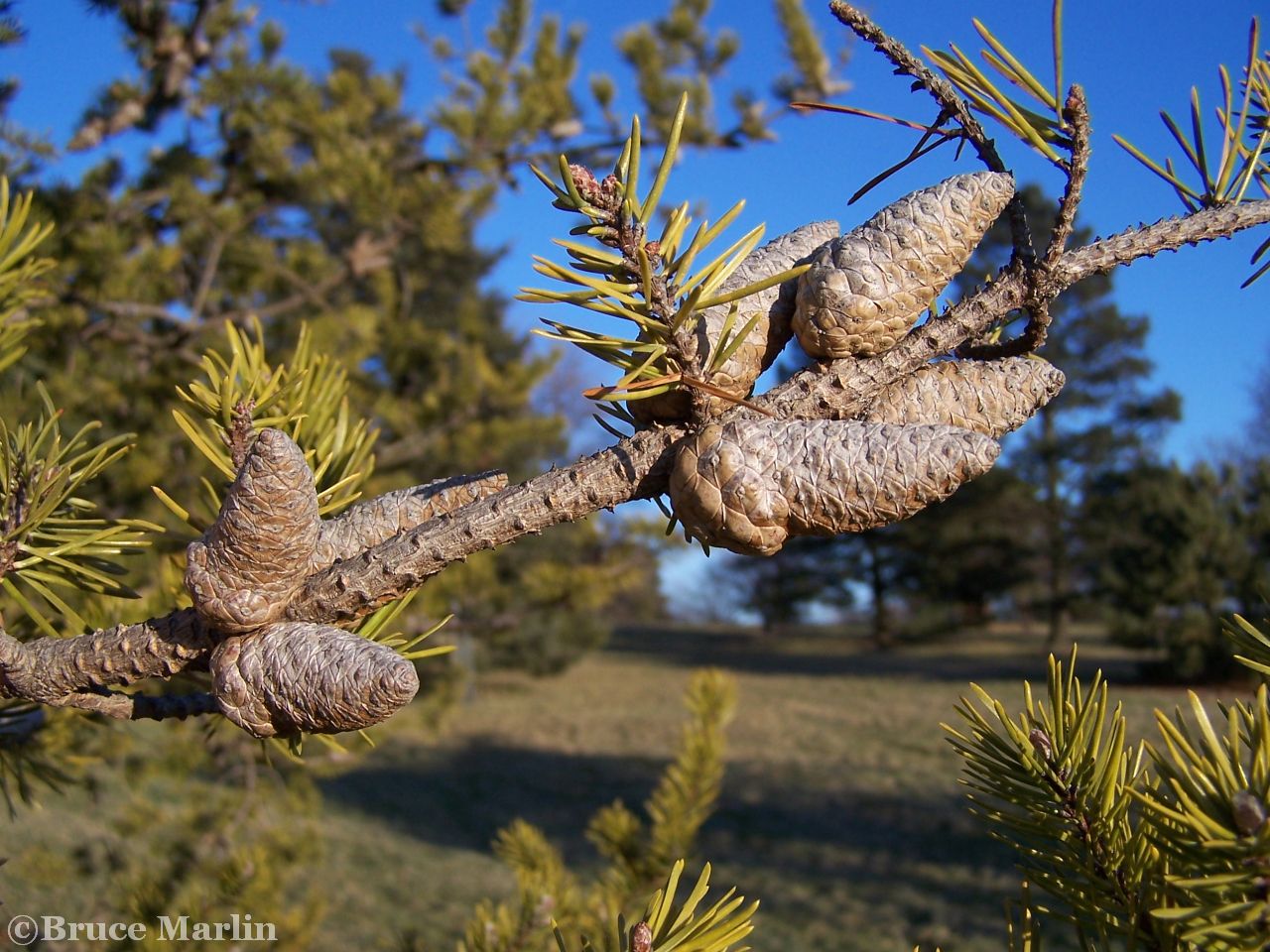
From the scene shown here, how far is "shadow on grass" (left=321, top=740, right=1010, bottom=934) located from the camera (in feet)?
18.2

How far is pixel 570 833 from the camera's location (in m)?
7.03

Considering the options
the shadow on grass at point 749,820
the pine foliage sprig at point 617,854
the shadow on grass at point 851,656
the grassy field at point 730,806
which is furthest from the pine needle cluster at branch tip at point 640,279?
the shadow on grass at point 851,656

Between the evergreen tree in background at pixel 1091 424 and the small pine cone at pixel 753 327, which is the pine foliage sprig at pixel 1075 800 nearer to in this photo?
the small pine cone at pixel 753 327

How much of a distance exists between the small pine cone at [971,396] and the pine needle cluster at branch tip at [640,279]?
0.41 feet

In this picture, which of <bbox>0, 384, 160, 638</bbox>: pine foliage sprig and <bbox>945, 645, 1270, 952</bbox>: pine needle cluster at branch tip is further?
<bbox>0, 384, 160, 638</bbox>: pine foliage sprig

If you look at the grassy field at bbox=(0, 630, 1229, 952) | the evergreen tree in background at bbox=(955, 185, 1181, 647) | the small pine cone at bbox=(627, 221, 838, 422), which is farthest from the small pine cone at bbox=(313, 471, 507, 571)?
the evergreen tree in background at bbox=(955, 185, 1181, 647)

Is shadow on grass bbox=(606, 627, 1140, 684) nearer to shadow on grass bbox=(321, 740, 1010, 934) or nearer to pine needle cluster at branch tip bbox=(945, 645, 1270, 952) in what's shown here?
shadow on grass bbox=(321, 740, 1010, 934)

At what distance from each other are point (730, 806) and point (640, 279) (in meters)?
7.60

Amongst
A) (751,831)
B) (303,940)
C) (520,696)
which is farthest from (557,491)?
(520,696)

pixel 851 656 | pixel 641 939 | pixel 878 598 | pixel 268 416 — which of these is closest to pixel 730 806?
pixel 268 416

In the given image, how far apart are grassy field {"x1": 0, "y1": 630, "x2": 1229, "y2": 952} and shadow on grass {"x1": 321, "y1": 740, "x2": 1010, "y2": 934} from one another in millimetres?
→ 20

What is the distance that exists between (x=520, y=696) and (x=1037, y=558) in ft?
30.7

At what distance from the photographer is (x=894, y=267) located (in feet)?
1.61

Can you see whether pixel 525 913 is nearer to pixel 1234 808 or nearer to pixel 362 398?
pixel 1234 808
